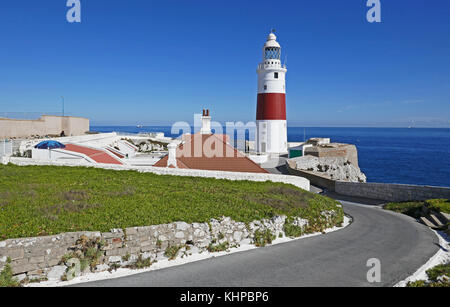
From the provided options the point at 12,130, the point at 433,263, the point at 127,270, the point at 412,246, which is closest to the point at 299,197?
the point at 412,246

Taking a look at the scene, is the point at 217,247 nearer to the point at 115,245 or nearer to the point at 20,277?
the point at 115,245

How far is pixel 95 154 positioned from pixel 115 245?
16650mm

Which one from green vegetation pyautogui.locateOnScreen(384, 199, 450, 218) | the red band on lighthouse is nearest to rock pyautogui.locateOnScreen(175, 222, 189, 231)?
green vegetation pyautogui.locateOnScreen(384, 199, 450, 218)

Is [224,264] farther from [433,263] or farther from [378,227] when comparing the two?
A: [378,227]

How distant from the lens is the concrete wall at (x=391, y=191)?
18.8 m

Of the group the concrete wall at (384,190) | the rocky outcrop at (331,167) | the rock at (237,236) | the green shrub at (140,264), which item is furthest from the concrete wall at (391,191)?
the green shrub at (140,264)

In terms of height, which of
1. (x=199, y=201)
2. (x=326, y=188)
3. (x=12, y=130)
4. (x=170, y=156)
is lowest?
(x=326, y=188)

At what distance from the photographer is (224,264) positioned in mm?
8328

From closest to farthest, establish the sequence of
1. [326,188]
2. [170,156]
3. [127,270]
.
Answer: [127,270] < [170,156] < [326,188]

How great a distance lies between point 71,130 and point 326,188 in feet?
133

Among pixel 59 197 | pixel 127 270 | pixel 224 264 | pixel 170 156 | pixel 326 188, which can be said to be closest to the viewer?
pixel 127 270

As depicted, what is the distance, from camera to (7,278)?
661 centimetres

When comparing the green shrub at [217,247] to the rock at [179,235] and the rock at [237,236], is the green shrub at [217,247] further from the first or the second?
the rock at [179,235]

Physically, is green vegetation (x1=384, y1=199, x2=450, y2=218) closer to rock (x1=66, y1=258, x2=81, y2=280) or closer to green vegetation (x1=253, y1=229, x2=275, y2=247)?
green vegetation (x1=253, y1=229, x2=275, y2=247)
